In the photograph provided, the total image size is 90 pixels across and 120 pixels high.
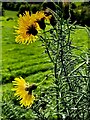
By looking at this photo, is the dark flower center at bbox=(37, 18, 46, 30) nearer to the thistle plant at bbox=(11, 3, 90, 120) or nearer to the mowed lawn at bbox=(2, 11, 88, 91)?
the thistle plant at bbox=(11, 3, 90, 120)

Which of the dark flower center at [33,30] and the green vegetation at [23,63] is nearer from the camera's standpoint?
the dark flower center at [33,30]

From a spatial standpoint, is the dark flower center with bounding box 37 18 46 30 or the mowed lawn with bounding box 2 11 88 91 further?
the mowed lawn with bounding box 2 11 88 91

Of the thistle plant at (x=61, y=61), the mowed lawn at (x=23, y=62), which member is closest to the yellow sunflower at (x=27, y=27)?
the thistle plant at (x=61, y=61)

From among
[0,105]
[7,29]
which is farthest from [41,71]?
[7,29]

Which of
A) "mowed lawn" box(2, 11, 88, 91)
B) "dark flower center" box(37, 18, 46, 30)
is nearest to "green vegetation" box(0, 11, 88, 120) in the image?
"mowed lawn" box(2, 11, 88, 91)

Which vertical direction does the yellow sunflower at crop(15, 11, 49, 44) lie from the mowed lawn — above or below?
above

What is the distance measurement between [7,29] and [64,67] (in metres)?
18.1

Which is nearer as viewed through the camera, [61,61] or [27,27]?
[27,27]

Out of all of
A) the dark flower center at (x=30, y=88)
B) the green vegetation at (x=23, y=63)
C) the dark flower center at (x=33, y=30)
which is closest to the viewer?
the dark flower center at (x=30, y=88)

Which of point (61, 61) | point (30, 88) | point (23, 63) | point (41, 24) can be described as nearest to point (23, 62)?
point (23, 63)

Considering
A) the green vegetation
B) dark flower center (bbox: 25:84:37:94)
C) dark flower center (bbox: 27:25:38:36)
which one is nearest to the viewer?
dark flower center (bbox: 25:84:37:94)

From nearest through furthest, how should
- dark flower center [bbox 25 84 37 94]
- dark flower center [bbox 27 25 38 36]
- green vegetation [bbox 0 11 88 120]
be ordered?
dark flower center [bbox 25 84 37 94] < dark flower center [bbox 27 25 38 36] < green vegetation [bbox 0 11 88 120]

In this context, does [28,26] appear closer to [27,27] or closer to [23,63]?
[27,27]

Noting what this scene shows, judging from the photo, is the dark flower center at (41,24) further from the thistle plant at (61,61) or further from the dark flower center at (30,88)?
the dark flower center at (30,88)
